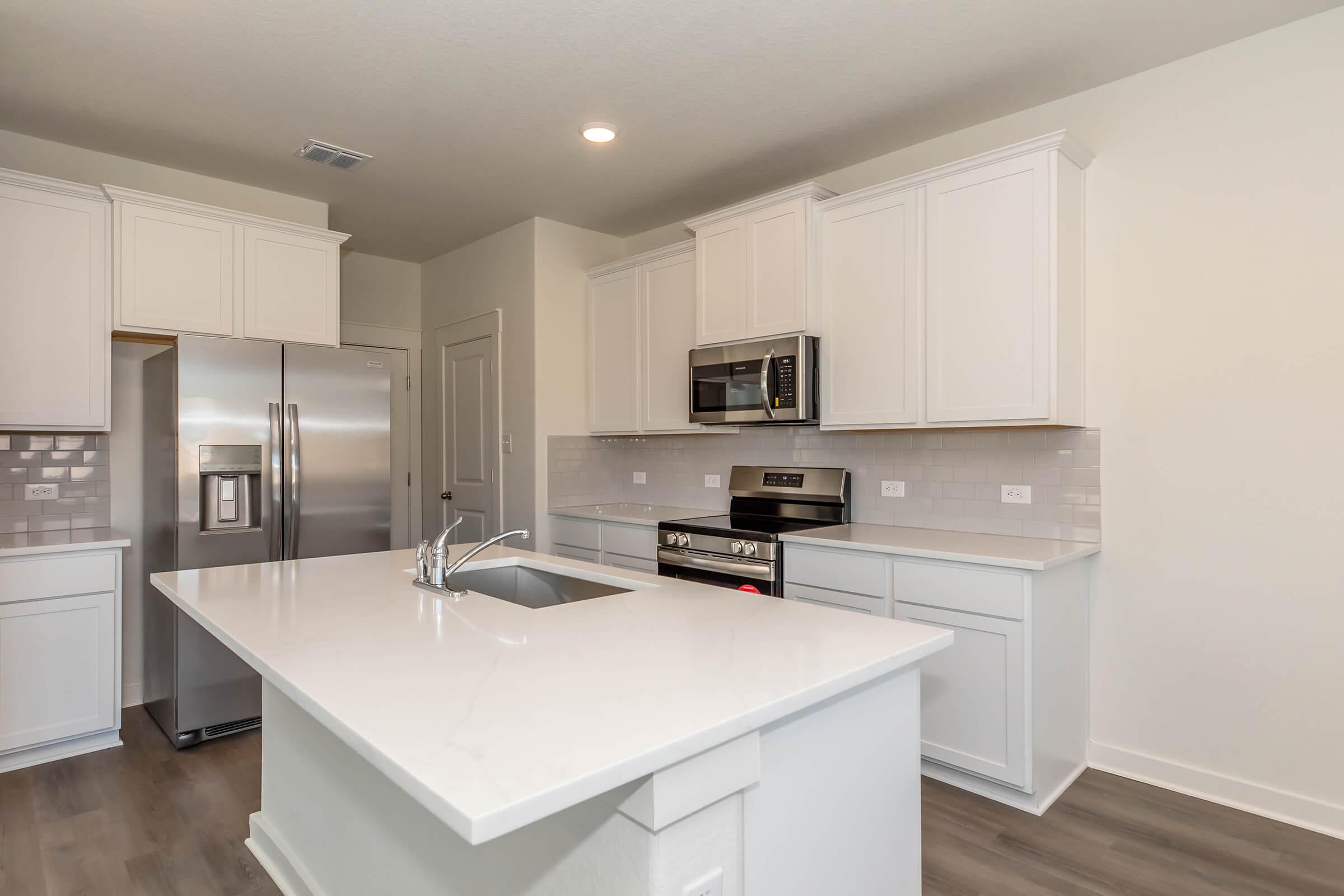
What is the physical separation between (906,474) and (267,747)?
8.96 ft

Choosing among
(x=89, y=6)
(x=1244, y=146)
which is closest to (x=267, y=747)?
(x=89, y=6)

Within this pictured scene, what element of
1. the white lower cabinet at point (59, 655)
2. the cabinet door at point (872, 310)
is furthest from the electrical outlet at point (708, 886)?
the white lower cabinet at point (59, 655)

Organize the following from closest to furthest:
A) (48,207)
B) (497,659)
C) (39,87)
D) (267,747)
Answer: (497,659) < (267,747) < (39,87) < (48,207)

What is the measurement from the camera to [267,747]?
7.45ft

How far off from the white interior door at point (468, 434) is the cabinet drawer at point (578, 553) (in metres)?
0.49

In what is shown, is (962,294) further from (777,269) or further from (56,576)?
(56,576)

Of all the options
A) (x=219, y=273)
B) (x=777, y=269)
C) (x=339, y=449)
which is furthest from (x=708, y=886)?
(x=219, y=273)

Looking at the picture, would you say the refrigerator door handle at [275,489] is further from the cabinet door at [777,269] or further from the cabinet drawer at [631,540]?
the cabinet door at [777,269]

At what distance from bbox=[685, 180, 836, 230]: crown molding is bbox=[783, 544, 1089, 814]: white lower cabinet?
5.44 feet

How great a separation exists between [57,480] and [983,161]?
4317mm

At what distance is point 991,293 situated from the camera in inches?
113

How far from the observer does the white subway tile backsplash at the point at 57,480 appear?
3355mm

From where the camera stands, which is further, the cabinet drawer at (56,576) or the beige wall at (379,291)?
the beige wall at (379,291)

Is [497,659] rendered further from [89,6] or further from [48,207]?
[48,207]
